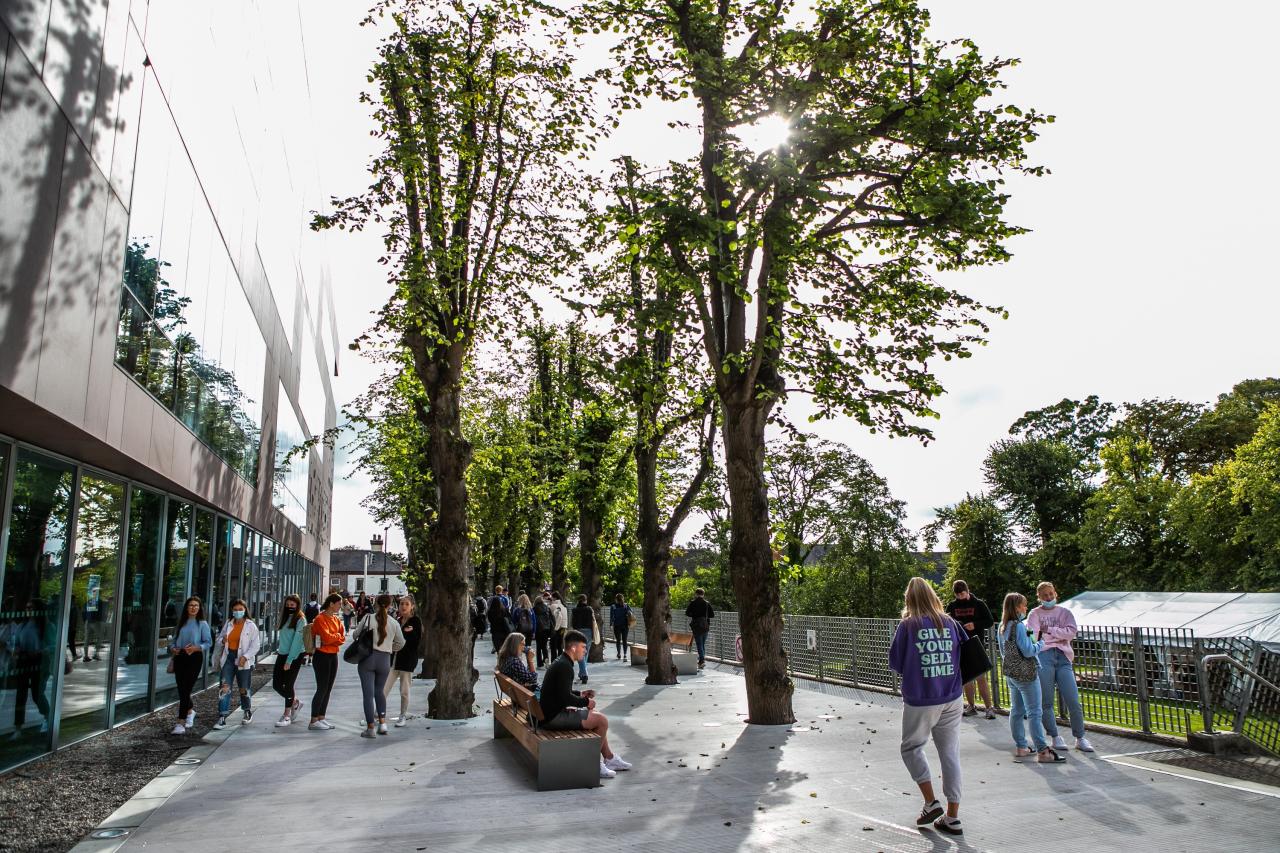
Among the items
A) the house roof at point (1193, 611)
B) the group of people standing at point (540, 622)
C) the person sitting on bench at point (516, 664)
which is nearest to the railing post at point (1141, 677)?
the person sitting on bench at point (516, 664)

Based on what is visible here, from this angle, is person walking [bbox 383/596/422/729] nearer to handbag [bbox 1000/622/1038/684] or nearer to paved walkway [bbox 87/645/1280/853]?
paved walkway [bbox 87/645/1280/853]

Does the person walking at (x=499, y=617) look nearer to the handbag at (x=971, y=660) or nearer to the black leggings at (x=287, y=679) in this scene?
the black leggings at (x=287, y=679)

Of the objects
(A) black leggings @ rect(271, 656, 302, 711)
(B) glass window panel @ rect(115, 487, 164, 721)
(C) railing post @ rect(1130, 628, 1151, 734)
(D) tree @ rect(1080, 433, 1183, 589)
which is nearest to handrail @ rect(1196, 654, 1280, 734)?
(C) railing post @ rect(1130, 628, 1151, 734)

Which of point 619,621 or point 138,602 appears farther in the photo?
point 619,621

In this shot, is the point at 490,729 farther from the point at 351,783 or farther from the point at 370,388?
the point at 370,388

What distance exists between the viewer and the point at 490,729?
11938 millimetres

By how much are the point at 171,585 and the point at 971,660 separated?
13.7 meters

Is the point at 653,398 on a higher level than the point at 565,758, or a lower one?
higher

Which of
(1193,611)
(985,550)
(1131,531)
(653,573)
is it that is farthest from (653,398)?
(985,550)

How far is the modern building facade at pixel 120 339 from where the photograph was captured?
7.41m

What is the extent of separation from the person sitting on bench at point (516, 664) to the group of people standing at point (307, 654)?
6.52 ft

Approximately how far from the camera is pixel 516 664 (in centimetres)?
1036

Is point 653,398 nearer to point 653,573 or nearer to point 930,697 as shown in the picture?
point 653,573

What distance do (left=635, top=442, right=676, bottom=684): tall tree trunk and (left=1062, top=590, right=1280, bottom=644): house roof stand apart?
1107 cm
